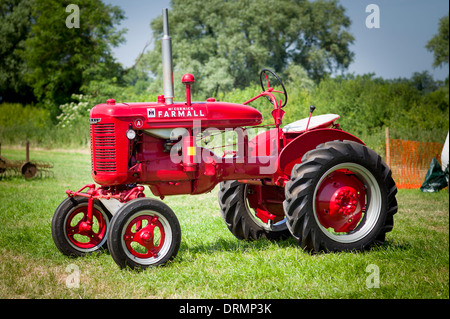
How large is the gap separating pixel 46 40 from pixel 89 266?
77.4 feet

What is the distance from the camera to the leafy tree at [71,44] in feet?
80.5

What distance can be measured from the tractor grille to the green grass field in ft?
2.92

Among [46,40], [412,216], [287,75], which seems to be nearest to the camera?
[412,216]

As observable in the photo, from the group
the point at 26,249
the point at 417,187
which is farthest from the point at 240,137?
A: the point at 417,187

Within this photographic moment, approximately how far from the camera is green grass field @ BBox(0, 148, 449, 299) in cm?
337

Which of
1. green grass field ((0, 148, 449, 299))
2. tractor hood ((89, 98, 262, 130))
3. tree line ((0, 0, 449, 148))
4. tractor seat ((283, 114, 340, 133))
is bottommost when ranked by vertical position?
green grass field ((0, 148, 449, 299))

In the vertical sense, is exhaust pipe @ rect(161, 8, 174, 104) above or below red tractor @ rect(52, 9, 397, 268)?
above

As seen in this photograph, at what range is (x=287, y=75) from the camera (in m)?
27.2

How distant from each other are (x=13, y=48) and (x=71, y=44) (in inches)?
180

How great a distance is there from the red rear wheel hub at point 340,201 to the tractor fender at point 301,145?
14.4 inches

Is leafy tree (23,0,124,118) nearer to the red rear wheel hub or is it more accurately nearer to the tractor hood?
the tractor hood

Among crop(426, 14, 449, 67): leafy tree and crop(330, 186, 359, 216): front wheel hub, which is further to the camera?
crop(426, 14, 449, 67): leafy tree

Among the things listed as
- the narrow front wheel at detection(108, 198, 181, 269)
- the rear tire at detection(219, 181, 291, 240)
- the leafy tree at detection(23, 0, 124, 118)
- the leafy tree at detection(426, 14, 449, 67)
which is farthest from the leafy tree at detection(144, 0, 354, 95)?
the narrow front wheel at detection(108, 198, 181, 269)

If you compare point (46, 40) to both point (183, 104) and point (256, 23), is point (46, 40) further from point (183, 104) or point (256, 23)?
point (183, 104)
